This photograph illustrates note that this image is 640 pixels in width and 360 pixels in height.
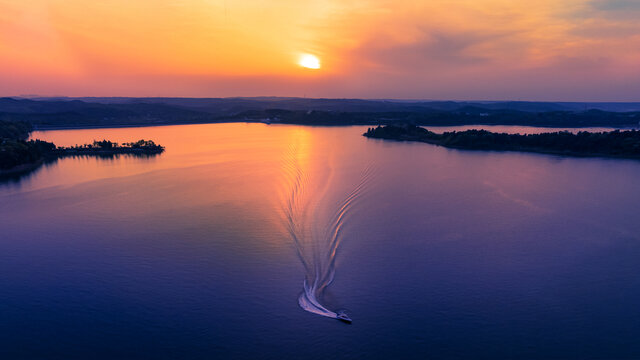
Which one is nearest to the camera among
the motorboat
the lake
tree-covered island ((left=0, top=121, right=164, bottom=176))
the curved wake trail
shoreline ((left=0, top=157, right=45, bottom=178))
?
the lake

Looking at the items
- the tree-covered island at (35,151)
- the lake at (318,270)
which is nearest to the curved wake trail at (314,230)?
the lake at (318,270)

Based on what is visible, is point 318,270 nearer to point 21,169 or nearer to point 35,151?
point 21,169

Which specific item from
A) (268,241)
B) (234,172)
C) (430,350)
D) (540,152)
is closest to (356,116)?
(540,152)

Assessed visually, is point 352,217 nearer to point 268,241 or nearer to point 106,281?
point 268,241

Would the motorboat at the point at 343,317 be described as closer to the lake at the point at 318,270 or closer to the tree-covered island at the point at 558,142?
the lake at the point at 318,270

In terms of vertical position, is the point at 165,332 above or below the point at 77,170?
below

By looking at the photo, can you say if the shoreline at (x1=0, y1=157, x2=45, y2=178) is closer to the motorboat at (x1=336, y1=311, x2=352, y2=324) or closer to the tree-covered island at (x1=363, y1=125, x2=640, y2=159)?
the motorboat at (x1=336, y1=311, x2=352, y2=324)

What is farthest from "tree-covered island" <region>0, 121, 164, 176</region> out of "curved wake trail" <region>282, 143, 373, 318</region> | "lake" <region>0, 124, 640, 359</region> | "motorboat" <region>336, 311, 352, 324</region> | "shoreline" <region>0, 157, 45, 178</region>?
"motorboat" <region>336, 311, 352, 324</region>
